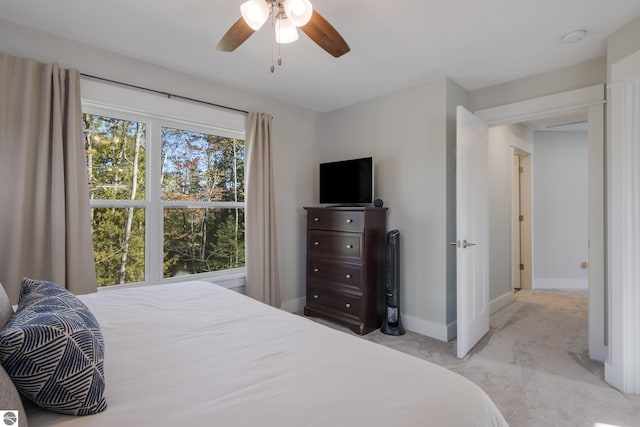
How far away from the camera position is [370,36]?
7.62ft

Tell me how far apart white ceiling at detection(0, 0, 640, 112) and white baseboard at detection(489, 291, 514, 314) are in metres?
2.54

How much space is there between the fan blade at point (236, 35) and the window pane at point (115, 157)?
4.73ft

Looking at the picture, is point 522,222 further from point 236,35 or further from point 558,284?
point 236,35

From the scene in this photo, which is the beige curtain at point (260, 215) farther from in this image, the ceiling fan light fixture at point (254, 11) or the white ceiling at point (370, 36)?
the ceiling fan light fixture at point (254, 11)

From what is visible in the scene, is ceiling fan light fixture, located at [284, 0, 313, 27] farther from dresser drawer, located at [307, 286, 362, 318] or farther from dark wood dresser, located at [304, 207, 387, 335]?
dresser drawer, located at [307, 286, 362, 318]

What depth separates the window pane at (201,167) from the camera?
3.05 m

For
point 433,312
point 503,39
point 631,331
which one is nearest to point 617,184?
point 631,331

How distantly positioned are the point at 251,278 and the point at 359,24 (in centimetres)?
252

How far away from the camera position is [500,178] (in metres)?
4.10

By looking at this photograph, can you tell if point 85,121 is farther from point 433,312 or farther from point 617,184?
point 617,184

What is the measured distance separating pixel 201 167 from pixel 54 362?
272 centimetres

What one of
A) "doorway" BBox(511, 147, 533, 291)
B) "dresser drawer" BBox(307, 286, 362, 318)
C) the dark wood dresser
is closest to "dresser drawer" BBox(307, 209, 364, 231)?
the dark wood dresser

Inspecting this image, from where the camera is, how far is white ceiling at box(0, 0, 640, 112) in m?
2.00

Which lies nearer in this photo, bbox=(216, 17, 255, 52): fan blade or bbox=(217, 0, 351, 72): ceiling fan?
bbox=(217, 0, 351, 72): ceiling fan
